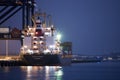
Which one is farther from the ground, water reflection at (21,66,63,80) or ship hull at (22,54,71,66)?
ship hull at (22,54,71,66)

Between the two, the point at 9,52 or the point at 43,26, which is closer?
the point at 43,26

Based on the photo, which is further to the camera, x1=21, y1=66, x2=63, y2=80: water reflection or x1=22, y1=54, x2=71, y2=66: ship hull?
x1=22, y1=54, x2=71, y2=66: ship hull

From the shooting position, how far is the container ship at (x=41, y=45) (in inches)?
5443

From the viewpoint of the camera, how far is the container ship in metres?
138

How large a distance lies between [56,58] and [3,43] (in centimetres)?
2542

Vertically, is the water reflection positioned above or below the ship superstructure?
below

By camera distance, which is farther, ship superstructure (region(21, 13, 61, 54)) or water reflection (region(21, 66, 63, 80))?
ship superstructure (region(21, 13, 61, 54))

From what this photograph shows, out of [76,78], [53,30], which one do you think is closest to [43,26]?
[53,30]

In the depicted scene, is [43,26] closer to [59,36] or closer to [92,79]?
[59,36]

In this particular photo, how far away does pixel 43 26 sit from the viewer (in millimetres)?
144750

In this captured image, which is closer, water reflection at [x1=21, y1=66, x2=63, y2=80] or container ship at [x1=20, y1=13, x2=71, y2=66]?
water reflection at [x1=21, y1=66, x2=63, y2=80]

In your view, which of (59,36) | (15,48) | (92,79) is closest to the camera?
(92,79)

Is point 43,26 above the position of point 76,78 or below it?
above

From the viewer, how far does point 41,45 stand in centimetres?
14100
